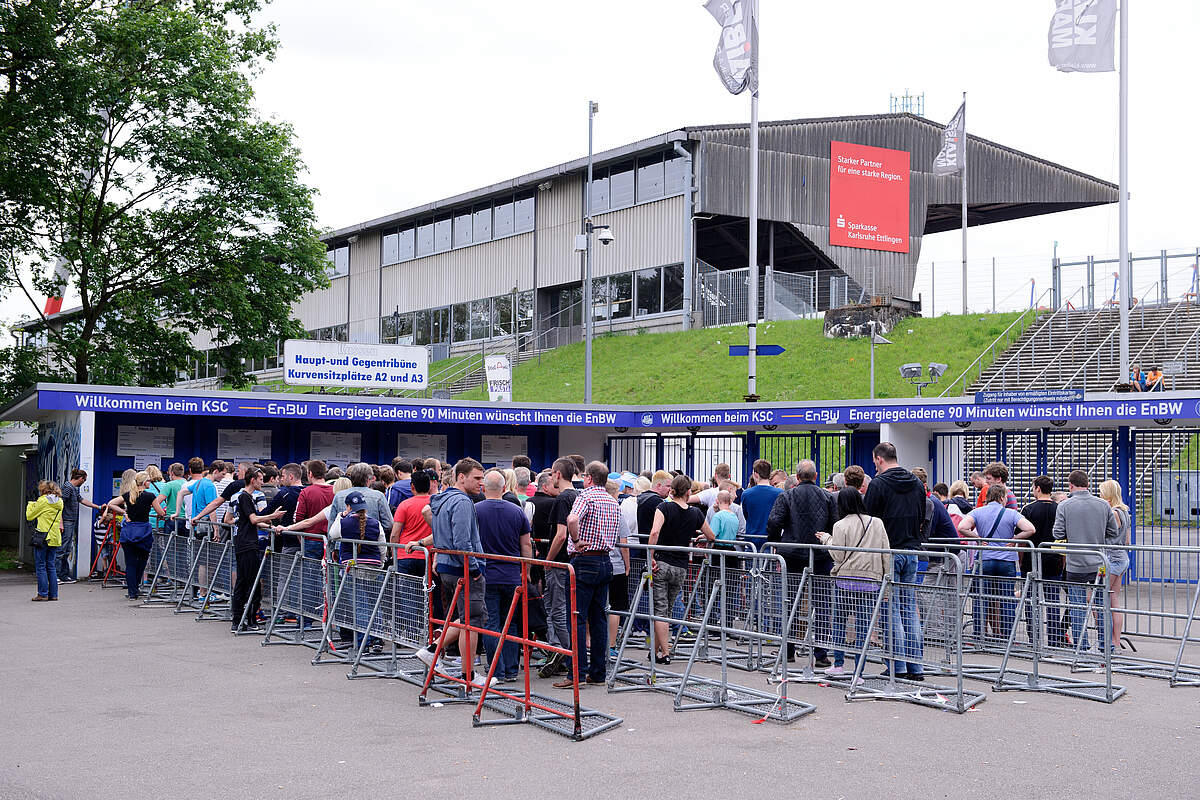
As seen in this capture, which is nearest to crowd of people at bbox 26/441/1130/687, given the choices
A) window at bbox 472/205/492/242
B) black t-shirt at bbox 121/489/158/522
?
black t-shirt at bbox 121/489/158/522

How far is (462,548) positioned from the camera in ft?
29.5

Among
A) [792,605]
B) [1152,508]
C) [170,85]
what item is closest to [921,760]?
[792,605]

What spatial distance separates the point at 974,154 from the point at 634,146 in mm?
14025

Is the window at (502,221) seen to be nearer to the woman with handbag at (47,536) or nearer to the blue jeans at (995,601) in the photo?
the woman with handbag at (47,536)

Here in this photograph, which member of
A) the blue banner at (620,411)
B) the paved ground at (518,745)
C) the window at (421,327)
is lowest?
the paved ground at (518,745)

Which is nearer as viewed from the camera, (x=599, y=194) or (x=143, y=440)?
(x=143, y=440)

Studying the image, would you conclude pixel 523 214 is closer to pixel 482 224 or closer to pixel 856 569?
pixel 482 224

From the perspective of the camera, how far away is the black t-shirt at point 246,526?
12.4 meters

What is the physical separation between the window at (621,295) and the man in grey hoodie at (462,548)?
1342 inches

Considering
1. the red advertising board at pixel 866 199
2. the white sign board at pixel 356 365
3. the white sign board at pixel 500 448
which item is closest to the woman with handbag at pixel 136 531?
the white sign board at pixel 356 365

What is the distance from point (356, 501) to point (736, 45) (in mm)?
16625

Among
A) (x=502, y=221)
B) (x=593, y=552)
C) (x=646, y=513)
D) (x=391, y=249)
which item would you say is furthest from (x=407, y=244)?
(x=593, y=552)

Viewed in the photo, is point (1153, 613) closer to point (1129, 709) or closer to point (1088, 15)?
point (1129, 709)

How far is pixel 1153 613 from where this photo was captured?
10.7m
